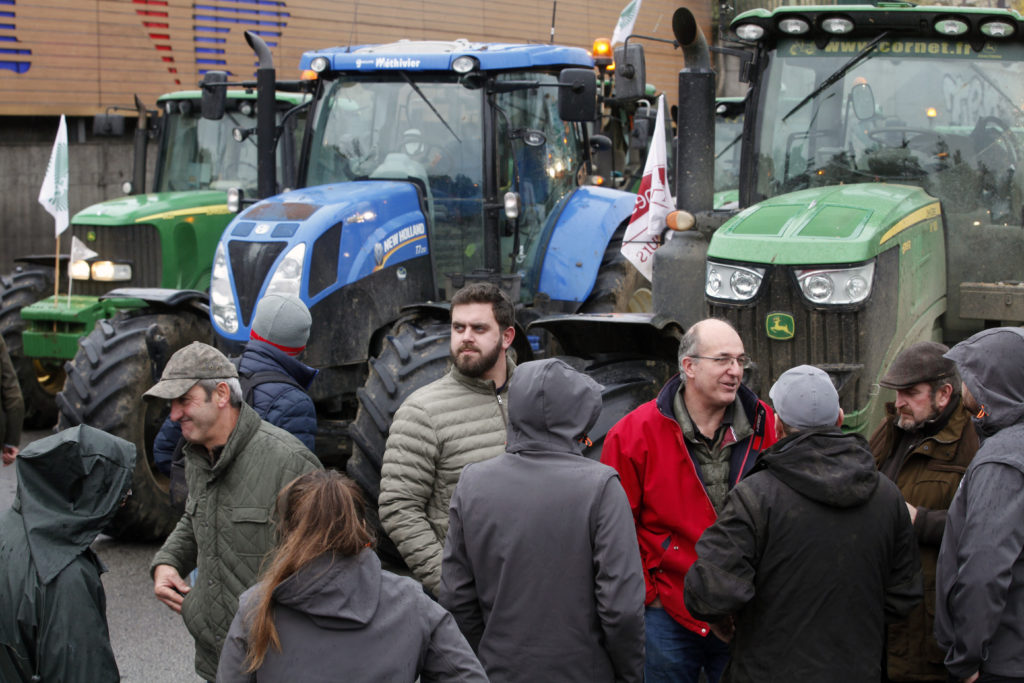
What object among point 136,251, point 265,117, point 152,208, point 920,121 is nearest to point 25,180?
point 152,208

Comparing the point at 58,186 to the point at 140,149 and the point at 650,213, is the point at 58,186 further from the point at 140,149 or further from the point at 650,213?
the point at 650,213

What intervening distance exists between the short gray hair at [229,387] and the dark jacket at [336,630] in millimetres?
1281

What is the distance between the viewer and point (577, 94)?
6.91 metres

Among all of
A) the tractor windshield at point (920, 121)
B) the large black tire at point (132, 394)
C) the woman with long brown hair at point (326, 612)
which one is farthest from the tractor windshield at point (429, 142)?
the woman with long brown hair at point (326, 612)

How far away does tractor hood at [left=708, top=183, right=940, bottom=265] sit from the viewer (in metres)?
4.98

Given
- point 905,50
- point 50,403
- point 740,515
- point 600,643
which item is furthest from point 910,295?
point 50,403

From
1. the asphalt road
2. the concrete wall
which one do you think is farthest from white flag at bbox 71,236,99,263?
the concrete wall

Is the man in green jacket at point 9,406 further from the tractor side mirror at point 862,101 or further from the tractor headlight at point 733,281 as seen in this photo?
the tractor side mirror at point 862,101

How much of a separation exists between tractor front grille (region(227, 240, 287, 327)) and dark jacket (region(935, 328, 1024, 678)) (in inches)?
164

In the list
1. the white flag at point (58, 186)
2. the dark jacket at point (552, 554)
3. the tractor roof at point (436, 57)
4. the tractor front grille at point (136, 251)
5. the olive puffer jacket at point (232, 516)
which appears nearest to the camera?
the dark jacket at point (552, 554)

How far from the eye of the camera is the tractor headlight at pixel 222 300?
6.61 m

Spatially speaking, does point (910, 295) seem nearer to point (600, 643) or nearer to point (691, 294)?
point (691, 294)

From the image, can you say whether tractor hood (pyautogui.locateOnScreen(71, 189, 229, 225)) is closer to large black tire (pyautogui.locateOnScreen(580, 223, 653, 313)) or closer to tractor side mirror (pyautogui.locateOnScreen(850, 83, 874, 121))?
large black tire (pyautogui.locateOnScreen(580, 223, 653, 313))

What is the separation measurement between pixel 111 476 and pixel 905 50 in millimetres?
4626
